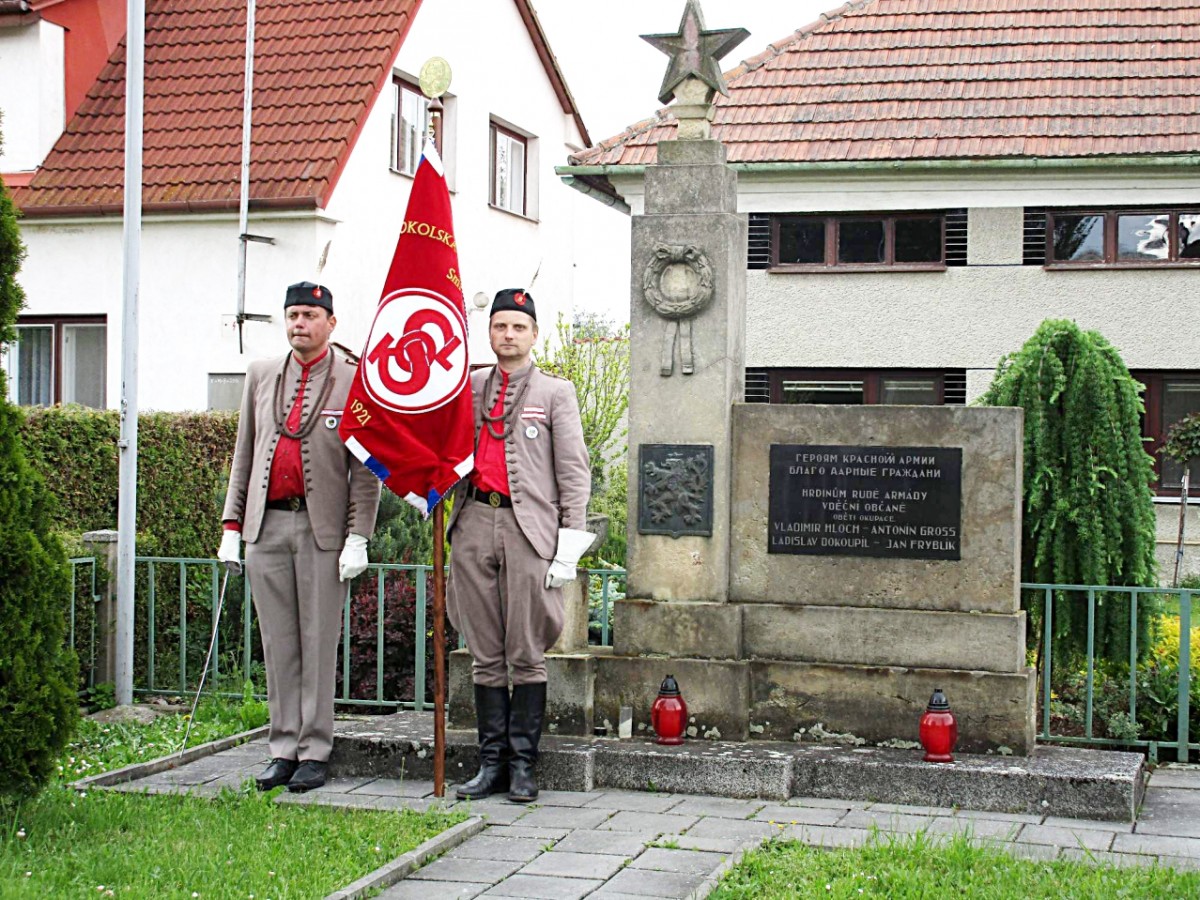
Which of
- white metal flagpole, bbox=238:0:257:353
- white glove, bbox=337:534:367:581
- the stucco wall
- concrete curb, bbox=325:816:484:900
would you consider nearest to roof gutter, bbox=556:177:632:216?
the stucco wall

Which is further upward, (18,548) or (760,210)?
(760,210)

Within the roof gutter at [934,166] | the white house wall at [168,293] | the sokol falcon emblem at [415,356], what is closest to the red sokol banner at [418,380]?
the sokol falcon emblem at [415,356]

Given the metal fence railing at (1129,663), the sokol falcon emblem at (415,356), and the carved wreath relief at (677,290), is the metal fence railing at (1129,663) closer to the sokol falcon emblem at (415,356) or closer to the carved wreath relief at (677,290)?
the carved wreath relief at (677,290)

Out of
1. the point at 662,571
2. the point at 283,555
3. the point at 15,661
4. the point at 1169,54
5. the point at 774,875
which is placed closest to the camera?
the point at 774,875

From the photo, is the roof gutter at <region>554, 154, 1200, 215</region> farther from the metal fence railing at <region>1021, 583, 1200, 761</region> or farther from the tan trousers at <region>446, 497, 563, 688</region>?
the tan trousers at <region>446, 497, 563, 688</region>

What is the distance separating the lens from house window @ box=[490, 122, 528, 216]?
21266 mm

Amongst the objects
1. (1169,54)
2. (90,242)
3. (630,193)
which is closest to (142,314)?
(90,242)

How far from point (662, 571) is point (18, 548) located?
9.97 ft

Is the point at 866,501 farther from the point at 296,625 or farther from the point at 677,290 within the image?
the point at 296,625

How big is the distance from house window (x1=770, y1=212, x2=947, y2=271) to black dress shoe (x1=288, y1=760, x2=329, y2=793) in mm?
13134

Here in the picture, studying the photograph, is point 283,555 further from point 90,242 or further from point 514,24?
point 514,24

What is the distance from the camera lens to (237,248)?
1678cm

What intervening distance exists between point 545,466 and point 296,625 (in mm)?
1350

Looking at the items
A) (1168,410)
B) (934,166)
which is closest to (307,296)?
(934,166)
